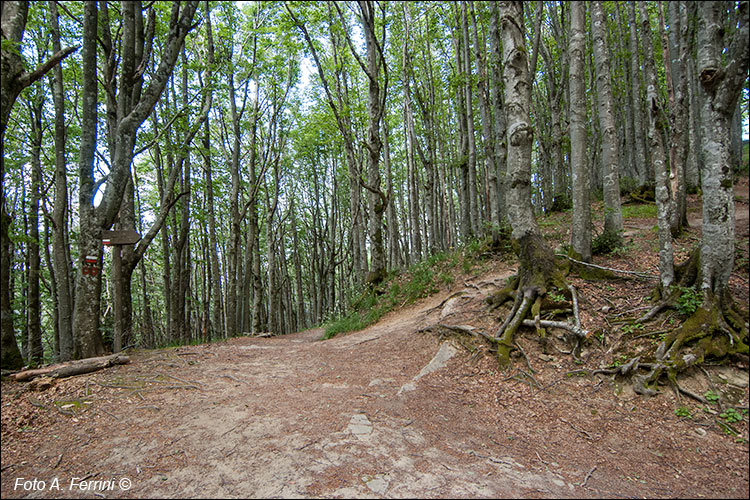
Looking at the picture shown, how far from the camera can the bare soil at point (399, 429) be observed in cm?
266

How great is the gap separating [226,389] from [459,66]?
12980 millimetres

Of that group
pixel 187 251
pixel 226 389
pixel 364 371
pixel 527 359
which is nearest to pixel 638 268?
pixel 527 359

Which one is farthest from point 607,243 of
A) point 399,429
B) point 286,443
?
point 286,443

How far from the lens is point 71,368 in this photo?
15.3 feet

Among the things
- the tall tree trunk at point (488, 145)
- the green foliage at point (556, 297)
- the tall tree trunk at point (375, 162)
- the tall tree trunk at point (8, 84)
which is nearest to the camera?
the tall tree trunk at point (8, 84)

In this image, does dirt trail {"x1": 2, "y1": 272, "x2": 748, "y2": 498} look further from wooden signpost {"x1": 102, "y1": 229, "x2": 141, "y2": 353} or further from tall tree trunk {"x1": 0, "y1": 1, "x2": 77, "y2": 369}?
wooden signpost {"x1": 102, "y1": 229, "x2": 141, "y2": 353}

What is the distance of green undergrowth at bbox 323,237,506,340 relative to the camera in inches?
383

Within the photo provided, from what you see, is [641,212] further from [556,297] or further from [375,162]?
[375,162]

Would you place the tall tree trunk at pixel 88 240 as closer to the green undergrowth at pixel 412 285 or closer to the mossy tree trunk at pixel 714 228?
the green undergrowth at pixel 412 285

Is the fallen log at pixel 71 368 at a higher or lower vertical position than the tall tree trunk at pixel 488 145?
lower

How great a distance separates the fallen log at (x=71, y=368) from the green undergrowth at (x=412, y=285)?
5561mm

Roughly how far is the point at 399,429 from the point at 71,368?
4.59 m

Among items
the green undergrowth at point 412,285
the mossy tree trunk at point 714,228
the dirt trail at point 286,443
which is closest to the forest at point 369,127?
the mossy tree trunk at point 714,228

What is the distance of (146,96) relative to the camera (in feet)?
20.1
